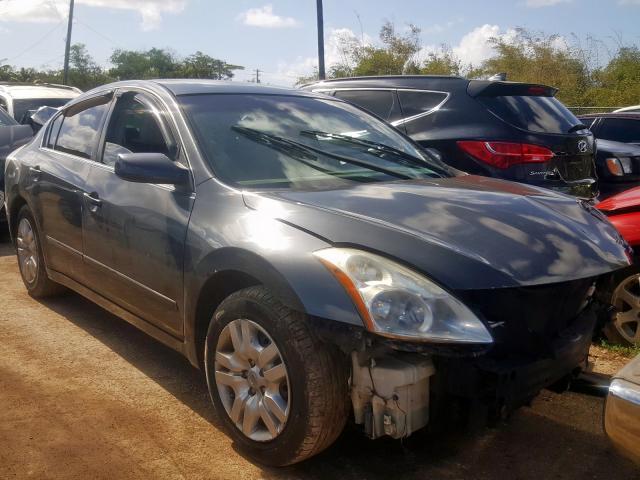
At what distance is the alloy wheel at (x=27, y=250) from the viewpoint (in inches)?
207

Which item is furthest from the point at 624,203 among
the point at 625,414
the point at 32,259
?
the point at 32,259

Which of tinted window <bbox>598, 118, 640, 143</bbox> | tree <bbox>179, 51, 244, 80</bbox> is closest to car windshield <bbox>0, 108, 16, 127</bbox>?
tinted window <bbox>598, 118, 640, 143</bbox>

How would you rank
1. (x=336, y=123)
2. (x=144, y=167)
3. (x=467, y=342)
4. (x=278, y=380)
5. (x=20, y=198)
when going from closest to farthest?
(x=467, y=342) → (x=278, y=380) → (x=144, y=167) → (x=336, y=123) → (x=20, y=198)

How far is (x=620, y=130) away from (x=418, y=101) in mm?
4424

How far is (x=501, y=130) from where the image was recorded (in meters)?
5.55

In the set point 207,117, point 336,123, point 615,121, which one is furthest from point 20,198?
point 615,121

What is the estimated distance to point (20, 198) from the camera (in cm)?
536

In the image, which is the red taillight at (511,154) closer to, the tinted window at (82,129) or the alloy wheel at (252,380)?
the tinted window at (82,129)

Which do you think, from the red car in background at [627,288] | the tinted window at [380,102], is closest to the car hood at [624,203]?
the red car in background at [627,288]

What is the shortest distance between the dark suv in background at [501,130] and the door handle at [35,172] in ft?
9.98

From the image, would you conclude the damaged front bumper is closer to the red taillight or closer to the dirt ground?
the dirt ground

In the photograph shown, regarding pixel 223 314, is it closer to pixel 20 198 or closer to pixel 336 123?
pixel 336 123

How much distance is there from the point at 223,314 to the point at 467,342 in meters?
1.11

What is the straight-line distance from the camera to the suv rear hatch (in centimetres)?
543
